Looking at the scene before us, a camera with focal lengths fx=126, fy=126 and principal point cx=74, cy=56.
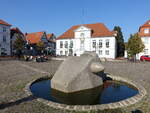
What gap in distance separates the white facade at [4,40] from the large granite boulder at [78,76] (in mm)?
41793

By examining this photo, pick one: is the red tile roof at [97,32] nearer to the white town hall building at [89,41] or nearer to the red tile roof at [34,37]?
the white town hall building at [89,41]

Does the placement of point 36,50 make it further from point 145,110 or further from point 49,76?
point 145,110

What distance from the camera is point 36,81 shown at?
9164 mm

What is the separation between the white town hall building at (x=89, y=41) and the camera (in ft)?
136

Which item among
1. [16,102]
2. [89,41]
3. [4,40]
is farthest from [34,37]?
[16,102]

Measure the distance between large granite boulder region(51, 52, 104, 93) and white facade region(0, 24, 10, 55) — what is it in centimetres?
4179

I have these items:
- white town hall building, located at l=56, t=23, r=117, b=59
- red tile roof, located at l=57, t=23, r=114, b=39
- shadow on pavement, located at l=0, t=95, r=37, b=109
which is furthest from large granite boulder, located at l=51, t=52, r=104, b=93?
red tile roof, located at l=57, t=23, r=114, b=39

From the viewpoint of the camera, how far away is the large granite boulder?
22.0 ft

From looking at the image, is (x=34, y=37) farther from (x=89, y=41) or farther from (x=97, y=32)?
(x=97, y=32)

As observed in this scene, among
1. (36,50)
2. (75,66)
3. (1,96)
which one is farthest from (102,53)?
(1,96)

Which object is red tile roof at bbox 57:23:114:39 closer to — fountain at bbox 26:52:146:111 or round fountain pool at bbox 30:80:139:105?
fountain at bbox 26:52:146:111

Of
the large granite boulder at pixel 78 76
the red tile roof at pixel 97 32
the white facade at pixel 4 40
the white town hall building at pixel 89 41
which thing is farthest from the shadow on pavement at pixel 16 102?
the white facade at pixel 4 40

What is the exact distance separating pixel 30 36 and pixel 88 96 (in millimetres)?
59280

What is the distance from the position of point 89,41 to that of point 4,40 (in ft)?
95.8
